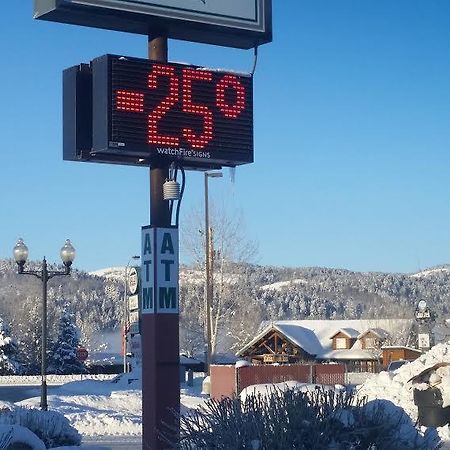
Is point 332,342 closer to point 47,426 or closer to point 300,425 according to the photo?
point 47,426

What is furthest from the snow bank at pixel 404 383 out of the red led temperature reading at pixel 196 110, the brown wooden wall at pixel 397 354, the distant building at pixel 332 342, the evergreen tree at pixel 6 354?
the evergreen tree at pixel 6 354

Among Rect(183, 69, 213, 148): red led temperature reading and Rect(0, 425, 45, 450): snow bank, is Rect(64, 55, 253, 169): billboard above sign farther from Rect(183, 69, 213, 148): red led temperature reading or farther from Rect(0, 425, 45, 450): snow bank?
Rect(0, 425, 45, 450): snow bank

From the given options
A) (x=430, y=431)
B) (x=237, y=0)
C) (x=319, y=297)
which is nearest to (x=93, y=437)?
(x=237, y=0)

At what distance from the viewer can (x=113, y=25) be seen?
42.5ft

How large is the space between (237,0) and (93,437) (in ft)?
48.3

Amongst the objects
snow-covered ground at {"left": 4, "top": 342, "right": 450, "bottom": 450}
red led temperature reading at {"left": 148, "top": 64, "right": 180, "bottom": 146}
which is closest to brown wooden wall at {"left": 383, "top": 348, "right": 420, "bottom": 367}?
snow-covered ground at {"left": 4, "top": 342, "right": 450, "bottom": 450}

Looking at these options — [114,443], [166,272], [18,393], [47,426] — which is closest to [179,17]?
[166,272]

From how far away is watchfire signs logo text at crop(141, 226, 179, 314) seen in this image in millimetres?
12547

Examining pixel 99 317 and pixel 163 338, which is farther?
pixel 99 317

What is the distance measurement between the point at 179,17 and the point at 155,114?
4.93 feet

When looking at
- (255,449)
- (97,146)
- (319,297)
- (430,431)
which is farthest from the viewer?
(319,297)

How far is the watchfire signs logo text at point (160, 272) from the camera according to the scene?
12.5 meters

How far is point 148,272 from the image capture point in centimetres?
1262

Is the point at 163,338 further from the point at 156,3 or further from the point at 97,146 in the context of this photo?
the point at 156,3
